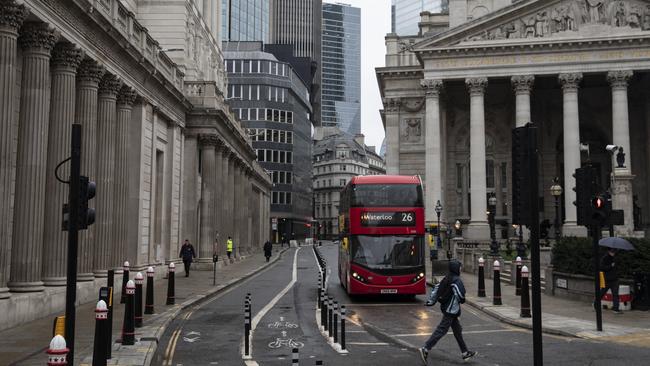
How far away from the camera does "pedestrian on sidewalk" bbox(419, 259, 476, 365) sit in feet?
37.3

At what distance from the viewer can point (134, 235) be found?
91.5 ft

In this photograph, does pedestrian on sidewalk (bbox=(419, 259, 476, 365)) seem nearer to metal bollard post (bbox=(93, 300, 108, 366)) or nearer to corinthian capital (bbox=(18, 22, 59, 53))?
metal bollard post (bbox=(93, 300, 108, 366))

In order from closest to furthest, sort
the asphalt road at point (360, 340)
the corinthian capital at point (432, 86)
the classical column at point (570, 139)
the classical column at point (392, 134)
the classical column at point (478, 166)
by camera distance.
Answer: the asphalt road at point (360, 340)
the classical column at point (570, 139)
the classical column at point (478, 166)
the corinthian capital at point (432, 86)
the classical column at point (392, 134)

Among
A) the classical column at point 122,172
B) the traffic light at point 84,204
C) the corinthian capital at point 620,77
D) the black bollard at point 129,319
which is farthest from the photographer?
the corinthian capital at point 620,77

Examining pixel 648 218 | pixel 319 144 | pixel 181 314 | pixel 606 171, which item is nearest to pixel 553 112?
pixel 606 171

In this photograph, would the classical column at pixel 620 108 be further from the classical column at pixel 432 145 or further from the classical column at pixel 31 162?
the classical column at pixel 31 162

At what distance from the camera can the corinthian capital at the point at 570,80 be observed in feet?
164

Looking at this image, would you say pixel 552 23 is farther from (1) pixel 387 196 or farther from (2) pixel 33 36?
(2) pixel 33 36

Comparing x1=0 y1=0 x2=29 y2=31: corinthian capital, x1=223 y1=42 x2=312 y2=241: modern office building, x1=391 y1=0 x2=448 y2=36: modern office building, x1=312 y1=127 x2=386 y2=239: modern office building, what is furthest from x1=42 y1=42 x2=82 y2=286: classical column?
x1=391 y1=0 x2=448 y2=36: modern office building

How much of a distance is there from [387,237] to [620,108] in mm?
34689

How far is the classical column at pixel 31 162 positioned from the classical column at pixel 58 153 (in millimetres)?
1227

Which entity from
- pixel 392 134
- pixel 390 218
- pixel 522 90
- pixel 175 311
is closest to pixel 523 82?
pixel 522 90

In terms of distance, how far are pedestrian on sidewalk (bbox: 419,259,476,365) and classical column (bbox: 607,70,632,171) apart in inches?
1654

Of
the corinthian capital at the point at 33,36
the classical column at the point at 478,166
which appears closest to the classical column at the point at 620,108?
the classical column at the point at 478,166
